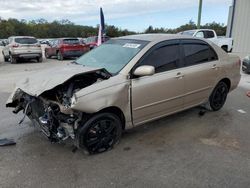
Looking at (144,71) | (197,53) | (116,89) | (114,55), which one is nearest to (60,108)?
(116,89)

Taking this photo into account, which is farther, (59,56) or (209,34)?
(59,56)

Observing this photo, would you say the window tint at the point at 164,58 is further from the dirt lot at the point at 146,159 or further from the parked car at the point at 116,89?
the dirt lot at the point at 146,159

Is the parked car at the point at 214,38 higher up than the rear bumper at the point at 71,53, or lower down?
higher up

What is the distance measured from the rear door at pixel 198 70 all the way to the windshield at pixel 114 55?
0.97m

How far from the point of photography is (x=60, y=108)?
11.5 feet

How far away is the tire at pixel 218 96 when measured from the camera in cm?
563

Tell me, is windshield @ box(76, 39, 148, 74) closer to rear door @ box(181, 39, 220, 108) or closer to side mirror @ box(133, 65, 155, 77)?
side mirror @ box(133, 65, 155, 77)

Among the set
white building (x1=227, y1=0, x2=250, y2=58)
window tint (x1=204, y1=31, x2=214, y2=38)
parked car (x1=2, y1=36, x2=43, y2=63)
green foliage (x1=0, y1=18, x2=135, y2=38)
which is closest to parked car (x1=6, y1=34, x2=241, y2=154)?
window tint (x1=204, y1=31, x2=214, y2=38)

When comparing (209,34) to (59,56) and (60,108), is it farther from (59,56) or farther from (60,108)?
(60,108)

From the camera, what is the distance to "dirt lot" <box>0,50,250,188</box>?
3211mm

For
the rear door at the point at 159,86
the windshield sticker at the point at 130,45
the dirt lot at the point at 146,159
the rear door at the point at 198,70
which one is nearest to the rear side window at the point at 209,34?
the rear door at the point at 198,70

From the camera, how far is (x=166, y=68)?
4.50 m

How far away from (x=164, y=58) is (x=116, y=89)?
1.19 meters

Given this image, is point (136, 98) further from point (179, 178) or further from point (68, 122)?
point (179, 178)
